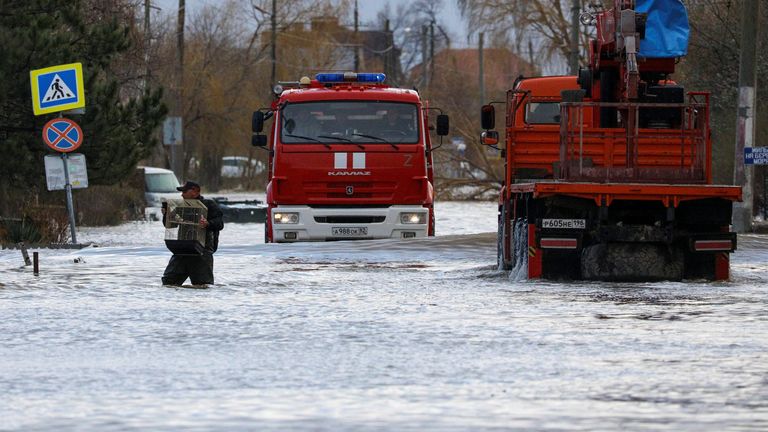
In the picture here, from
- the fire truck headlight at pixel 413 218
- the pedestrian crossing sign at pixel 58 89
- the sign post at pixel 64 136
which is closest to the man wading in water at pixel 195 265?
the fire truck headlight at pixel 413 218

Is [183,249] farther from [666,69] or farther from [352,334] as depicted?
[666,69]

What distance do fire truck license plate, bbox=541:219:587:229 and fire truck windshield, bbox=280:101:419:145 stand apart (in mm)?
7294

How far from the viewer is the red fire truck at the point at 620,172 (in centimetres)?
1741

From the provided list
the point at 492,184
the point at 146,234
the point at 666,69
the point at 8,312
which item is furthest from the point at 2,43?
the point at 492,184

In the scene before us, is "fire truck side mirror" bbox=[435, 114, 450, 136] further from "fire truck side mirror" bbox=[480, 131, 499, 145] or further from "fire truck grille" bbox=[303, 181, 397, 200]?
"fire truck side mirror" bbox=[480, 131, 499, 145]

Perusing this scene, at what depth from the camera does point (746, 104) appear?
102 ft

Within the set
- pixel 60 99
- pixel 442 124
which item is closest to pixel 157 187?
pixel 60 99

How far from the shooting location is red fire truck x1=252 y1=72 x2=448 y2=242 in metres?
24.2

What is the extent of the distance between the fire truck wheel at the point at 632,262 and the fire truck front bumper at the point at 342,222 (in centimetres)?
701

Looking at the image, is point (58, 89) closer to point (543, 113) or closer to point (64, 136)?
point (64, 136)

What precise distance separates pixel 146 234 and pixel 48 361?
78.9ft

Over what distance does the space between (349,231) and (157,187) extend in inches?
934

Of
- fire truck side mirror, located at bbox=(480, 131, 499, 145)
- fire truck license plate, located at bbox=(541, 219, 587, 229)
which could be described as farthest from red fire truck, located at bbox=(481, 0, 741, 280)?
fire truck side mirror, located at bbox=(480, 131, 499, 145)

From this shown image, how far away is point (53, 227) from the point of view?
2784 centimetres
